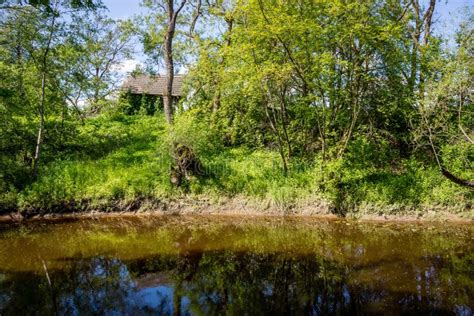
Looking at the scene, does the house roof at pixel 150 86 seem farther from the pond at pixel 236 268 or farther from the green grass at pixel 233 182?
the pond at pixel 236 268

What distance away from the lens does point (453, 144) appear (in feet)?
42.2

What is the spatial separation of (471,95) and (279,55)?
5.68 meters

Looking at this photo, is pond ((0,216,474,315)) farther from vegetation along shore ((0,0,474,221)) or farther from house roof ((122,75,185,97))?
house roof ((122,75,185,97))

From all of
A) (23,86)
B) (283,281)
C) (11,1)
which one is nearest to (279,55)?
(283,281)

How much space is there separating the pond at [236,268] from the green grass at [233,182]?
39.8 inches

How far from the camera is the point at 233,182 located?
13172 mm

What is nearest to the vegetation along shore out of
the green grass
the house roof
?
the green grass

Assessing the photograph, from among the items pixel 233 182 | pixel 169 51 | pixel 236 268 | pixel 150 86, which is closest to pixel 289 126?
pixel 233 182

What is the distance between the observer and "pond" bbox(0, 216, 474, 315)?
21.1 ft

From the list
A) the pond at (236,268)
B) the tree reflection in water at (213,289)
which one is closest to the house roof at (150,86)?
the pond at (236,268)

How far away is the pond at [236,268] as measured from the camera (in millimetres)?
A: 6434

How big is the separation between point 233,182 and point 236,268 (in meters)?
5.26

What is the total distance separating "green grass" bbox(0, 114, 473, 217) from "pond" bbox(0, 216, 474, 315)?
101 centimetres

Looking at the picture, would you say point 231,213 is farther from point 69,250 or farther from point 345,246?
point 69,250
